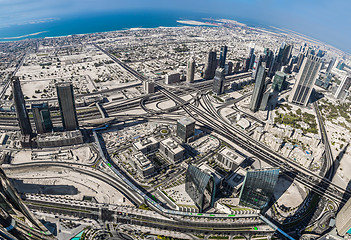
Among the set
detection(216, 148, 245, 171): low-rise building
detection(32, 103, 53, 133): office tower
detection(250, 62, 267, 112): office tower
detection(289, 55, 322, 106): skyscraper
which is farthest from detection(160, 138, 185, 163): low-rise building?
detection(289, 55, 322, 106): skyscraper

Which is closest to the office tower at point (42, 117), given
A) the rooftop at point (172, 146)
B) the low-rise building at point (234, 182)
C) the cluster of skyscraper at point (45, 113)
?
the cluster of skyscraper at point (45, 113)

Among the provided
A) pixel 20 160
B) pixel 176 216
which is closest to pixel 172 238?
pixel 176 216

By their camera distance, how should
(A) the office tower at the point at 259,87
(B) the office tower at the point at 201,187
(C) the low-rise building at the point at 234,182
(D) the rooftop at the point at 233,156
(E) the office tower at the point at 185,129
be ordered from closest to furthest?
(B) the office tower at the point at 201,187, (C) the low-rise building at the point at 234,182, (D) the rooftop at the point at 233,156, (E) the office tower at the point at 185,129, (A) the office tower at the point at 259,87

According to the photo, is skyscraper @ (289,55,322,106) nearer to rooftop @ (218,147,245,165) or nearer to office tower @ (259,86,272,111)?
office tower @ (259,86,272,111)

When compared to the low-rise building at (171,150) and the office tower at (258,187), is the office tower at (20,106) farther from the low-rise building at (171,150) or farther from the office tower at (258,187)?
the office tower at (258,187)

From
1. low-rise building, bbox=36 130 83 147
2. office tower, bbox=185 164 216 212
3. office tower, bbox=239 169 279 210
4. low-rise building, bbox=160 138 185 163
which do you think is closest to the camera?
office tower, bbox=185 164 216 212

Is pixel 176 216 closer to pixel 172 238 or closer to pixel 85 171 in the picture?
pixel 172 238
